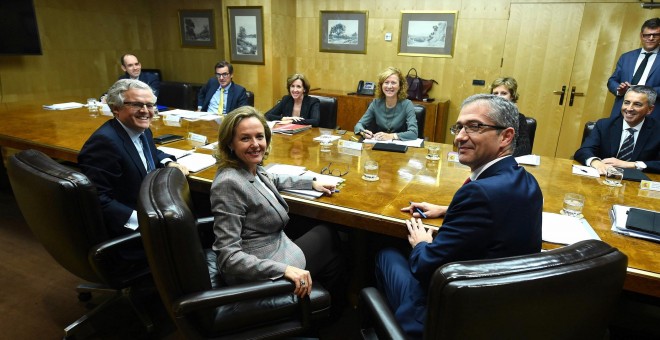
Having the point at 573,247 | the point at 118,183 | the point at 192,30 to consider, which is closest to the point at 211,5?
the point at 192,30

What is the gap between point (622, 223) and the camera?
1.59 meters

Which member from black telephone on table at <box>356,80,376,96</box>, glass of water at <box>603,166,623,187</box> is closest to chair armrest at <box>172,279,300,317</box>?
glass of water at <box>603,166,623,187</box>

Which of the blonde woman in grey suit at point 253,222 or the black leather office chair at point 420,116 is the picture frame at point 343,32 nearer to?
the black leather office chair at point 420,116

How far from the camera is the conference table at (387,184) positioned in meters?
1.52

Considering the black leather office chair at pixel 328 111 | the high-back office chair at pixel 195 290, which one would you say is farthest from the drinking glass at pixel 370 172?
the black leather office chair at pixel 328 111

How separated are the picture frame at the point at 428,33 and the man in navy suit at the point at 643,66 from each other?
1.85 m

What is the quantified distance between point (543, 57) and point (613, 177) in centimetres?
304

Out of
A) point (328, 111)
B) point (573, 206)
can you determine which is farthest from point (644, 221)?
point (328, 111)

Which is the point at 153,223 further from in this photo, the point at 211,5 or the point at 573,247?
the point at 211,5

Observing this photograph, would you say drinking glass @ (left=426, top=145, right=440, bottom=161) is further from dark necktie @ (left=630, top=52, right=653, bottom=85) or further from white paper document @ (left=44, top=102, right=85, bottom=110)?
white paper document @ (left=44, top=102, right=85, bottom=110)

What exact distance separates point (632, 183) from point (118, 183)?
260cm

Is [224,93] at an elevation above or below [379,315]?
above

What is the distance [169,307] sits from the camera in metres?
1.22

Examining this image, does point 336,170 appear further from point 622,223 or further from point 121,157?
point 622,223
